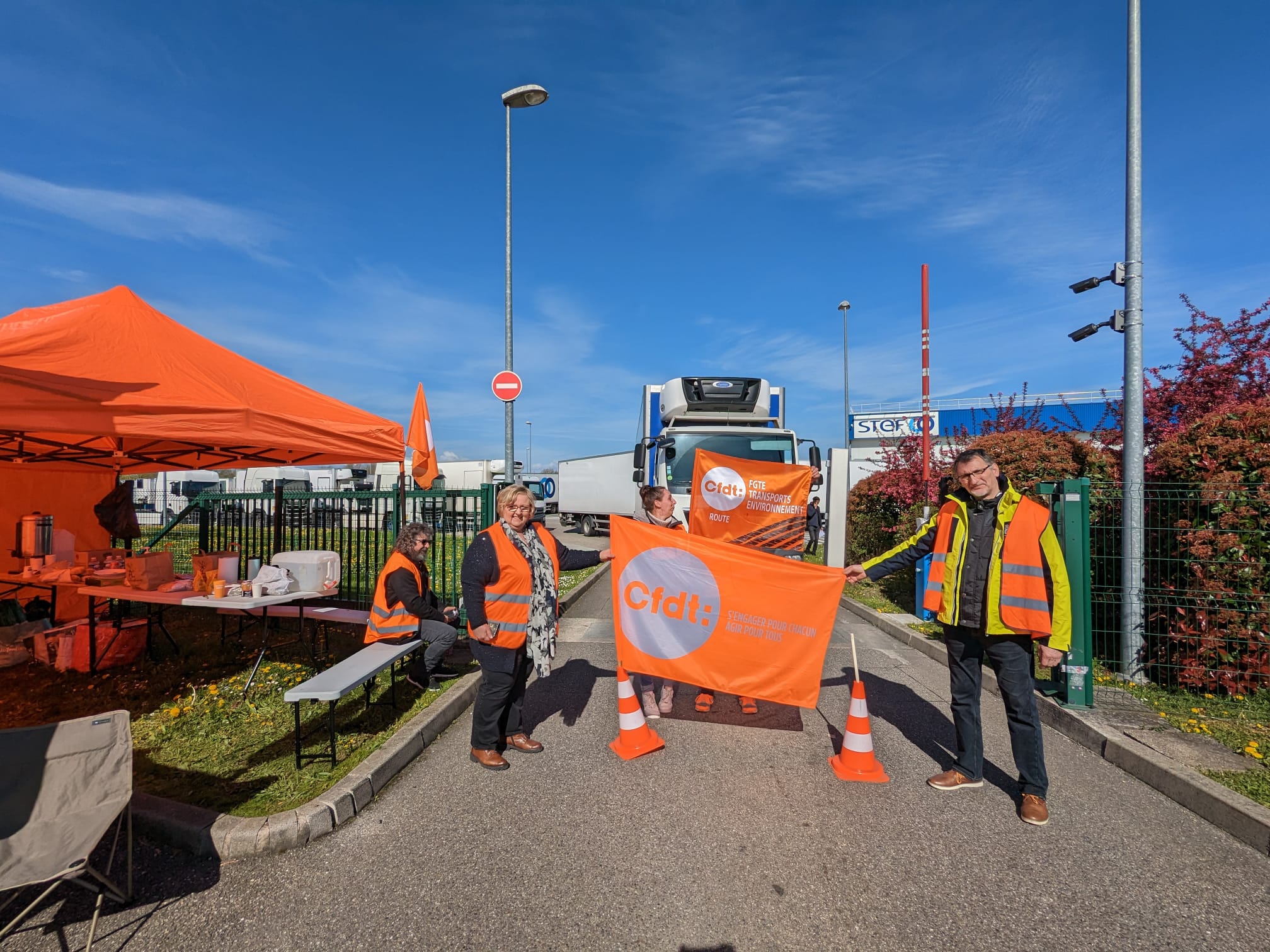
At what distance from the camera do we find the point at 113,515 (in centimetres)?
750

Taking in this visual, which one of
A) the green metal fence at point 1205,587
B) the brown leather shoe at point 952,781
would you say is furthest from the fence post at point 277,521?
the green metal fence at point 1205,587

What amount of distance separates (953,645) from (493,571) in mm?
2973

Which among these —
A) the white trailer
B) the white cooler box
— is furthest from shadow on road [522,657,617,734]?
the white trailer

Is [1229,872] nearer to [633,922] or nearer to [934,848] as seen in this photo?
[934,848]

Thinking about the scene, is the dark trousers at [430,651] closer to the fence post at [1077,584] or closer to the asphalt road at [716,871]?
the asphalt road at [716,871]

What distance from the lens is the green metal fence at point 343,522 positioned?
26.7 feet

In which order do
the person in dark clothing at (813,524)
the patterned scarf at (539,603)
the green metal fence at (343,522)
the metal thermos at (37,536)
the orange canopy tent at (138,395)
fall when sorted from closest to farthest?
the orange canopy tent at (138,395) < the patterned scarf at (539,603) < the metal thermos at (37,536) < the green metal fence at (343,522) < the person in dark clothing at (813,524)

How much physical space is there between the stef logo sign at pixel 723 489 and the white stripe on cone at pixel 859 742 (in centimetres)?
444

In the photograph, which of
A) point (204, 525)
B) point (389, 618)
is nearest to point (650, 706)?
point (389, 618)

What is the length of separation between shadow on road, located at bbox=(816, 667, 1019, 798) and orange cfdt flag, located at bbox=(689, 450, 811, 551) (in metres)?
2.30

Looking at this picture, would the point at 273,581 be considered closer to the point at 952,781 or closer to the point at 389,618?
the point at 389,618

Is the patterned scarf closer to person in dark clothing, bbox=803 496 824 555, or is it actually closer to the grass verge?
the grass verge

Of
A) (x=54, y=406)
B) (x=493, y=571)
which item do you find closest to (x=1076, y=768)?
(x=493, y=571)

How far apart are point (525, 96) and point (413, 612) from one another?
1014cm
